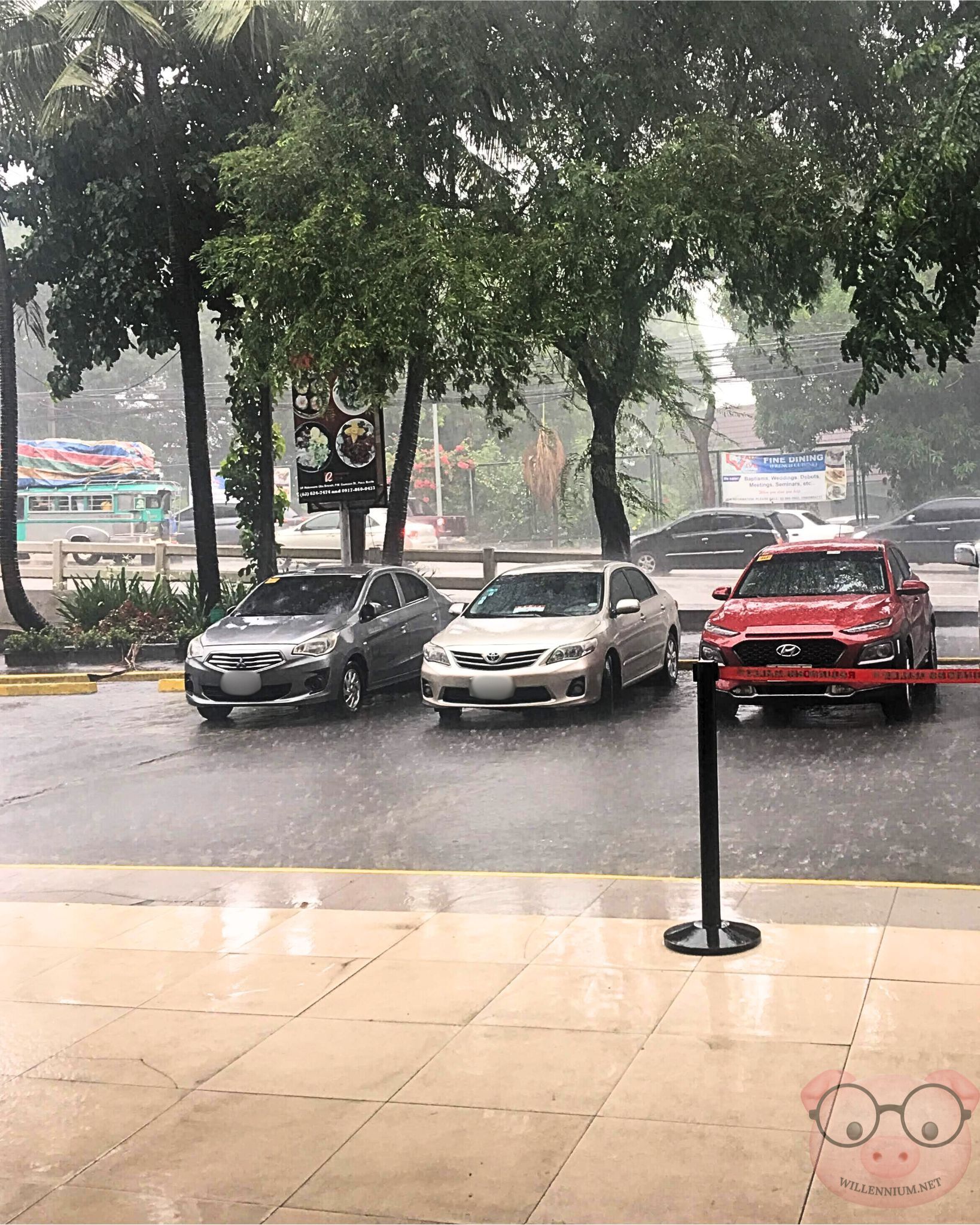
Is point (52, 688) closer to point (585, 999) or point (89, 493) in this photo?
point (585, 999)

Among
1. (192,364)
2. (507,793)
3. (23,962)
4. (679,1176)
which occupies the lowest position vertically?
(507,793)

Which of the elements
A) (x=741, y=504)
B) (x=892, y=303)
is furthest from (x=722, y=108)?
(x=741, y=504)

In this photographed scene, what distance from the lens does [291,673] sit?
48.5ft

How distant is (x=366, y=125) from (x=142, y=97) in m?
5.22

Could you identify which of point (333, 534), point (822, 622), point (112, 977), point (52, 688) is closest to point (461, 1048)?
point (112, 977)

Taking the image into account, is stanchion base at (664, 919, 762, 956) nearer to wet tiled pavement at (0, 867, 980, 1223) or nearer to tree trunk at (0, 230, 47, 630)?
wet tiled pavement at (0, 867, 980, 1223)

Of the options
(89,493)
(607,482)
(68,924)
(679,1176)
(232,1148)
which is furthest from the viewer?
(89,493)

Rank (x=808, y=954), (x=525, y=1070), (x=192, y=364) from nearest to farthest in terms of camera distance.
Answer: (x=525, y=1070)
(x=808, y=954)
(x=192, y=364)

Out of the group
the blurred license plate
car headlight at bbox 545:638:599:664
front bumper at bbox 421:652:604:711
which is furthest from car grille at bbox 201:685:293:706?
car headlight at bbox 545:638:599:664

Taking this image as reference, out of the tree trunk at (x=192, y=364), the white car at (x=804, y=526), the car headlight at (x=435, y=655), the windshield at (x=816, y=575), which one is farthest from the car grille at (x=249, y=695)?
the white car at (x=804, y=526)

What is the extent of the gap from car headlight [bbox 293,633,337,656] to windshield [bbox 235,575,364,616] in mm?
758

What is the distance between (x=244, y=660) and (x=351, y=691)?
1.14 meters

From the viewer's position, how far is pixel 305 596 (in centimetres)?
1619

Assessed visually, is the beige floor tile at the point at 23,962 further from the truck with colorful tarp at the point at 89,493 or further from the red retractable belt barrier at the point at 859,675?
the truck with colorful tarp at the point at 89,493
